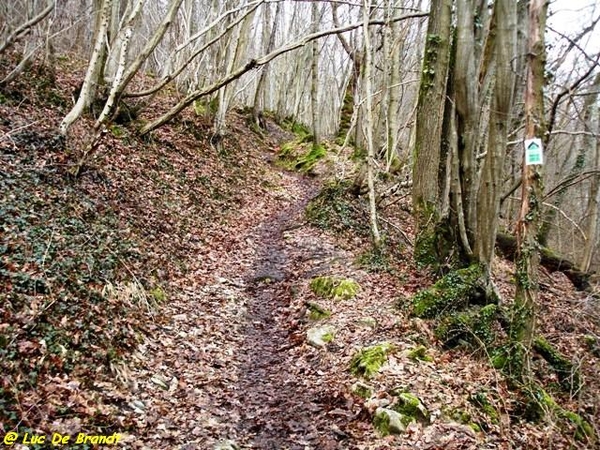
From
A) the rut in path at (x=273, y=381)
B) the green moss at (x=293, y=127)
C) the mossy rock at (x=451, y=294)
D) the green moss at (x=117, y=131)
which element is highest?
the green moss at (x=293, y=127)

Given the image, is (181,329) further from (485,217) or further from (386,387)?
(485,217)

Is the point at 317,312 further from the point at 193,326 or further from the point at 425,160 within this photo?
the point at 425,160

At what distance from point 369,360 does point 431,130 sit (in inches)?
186

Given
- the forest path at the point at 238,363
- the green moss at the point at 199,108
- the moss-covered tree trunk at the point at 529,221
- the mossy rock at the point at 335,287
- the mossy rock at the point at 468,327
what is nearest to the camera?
the forest path at the point at 238,363

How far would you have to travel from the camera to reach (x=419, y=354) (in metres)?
5.89

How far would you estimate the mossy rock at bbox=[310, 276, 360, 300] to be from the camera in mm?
7861

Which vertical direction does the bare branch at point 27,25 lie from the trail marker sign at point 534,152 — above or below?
above

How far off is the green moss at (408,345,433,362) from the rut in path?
130cm

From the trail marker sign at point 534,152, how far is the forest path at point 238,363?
3560mm

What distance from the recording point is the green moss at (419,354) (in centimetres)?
582

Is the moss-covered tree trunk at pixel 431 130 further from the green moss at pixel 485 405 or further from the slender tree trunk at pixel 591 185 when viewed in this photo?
the slender tree trunk at pixel 591 185

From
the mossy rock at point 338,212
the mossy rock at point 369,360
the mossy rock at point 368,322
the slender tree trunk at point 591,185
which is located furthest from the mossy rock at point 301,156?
the mossy rock at point 369,360

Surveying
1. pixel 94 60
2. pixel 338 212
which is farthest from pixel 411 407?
pixel 94 60

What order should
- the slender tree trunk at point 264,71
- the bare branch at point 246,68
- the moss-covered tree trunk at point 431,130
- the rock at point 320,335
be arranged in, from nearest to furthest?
the rock at point 320,335 → the moss-covered tree trunk at point 431,130 → the bare branch at point 246,68 → the slender tree trunk at point 264,71
